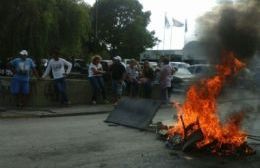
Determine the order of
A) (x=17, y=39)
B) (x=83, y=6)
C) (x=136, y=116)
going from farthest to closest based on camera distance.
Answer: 1. (x=83, y=6)
2. (x=17, y=39)
3. (x=136, y=116)

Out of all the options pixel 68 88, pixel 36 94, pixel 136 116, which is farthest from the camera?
pixel 68 88

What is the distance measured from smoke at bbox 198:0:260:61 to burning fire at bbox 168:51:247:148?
221 mm

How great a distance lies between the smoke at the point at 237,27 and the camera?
9812 millimetres

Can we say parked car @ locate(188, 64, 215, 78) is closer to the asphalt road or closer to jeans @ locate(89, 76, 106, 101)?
the asphalt road

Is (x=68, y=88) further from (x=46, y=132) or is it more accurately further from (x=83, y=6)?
(x=83, y=6)

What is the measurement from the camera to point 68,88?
18.5 meters

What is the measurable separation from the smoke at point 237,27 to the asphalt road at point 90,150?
184cm

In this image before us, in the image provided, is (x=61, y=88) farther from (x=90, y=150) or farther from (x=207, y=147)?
(x=207, y=147)

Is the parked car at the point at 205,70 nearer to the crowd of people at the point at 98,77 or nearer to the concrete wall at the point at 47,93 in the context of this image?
the crowd of people at the point at 98,77

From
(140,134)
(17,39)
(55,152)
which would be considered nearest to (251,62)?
(140,134)

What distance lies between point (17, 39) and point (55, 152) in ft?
71.8

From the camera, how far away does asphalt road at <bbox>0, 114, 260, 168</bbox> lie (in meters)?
8.15

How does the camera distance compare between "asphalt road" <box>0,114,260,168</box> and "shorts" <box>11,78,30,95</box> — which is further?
"shorts" <box>11,78,30,95</box>

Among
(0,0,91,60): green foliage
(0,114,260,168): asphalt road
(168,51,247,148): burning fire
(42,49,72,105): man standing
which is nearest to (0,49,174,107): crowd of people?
(42,49,72,105): man standing
